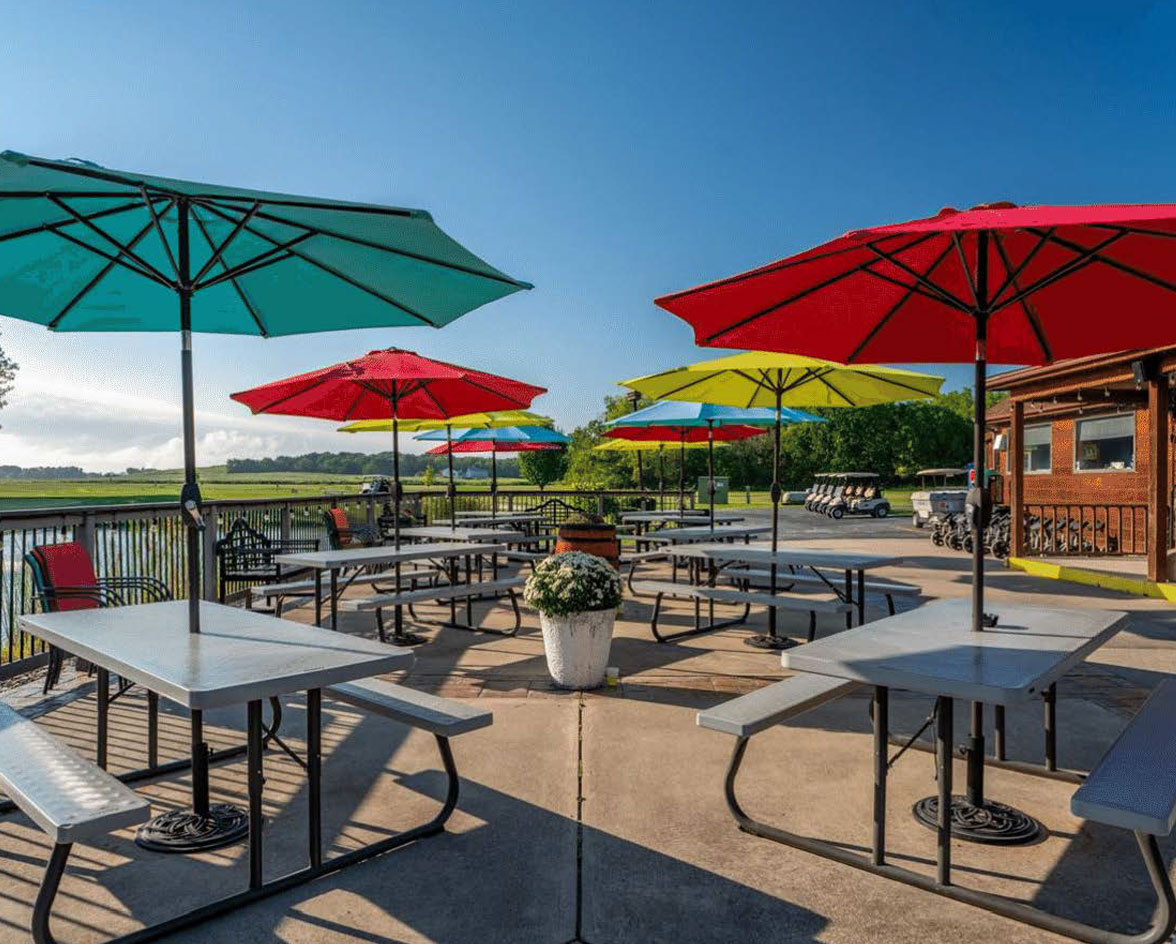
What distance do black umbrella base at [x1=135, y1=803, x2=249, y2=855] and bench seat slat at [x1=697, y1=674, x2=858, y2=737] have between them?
1801 mm

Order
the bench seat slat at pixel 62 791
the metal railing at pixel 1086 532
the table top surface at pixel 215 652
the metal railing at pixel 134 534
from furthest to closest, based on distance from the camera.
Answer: the metal railing at pixel 1086 532 → the metal railing at pixel 134 534 → the table top surface at pixel 215 652 → the bench seat slat at pixel 62 791

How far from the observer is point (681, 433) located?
39.9ft

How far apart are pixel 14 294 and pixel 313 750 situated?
2842 mm

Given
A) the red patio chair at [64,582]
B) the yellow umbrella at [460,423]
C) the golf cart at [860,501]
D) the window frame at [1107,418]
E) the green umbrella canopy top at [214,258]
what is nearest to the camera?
the green umbrella canopy top at [214,258]

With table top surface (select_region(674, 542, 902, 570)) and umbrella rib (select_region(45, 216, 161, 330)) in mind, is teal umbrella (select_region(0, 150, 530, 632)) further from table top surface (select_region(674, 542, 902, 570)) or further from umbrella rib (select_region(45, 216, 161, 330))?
table top surface (select_region(674, 542, 902, 570))

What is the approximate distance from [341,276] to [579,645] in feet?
8.50

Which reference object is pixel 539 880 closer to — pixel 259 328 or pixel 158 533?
pixel 259 328

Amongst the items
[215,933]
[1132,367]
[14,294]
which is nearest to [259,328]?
[14,294]

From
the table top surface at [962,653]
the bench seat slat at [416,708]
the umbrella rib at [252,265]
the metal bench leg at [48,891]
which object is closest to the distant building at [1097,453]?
the table top surface at [962,653]

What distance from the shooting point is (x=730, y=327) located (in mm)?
4105

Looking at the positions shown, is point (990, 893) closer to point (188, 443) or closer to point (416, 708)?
point (416, 708)

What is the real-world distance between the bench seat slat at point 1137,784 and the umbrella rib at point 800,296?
6.69 feet

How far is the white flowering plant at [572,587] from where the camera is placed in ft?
16.5

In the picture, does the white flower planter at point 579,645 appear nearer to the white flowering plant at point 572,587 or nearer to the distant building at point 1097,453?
the white flowering plant at point 572,587
